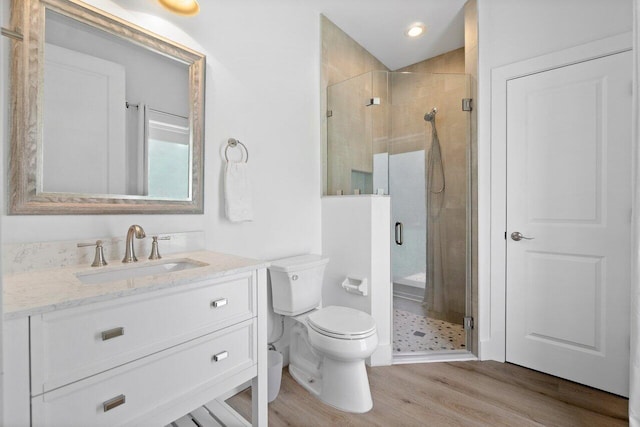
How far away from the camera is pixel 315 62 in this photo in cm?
245

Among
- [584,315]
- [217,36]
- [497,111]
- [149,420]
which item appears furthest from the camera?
[497,111]

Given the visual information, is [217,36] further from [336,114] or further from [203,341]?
[203,341]

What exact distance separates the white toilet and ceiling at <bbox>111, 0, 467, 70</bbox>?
6.54ft

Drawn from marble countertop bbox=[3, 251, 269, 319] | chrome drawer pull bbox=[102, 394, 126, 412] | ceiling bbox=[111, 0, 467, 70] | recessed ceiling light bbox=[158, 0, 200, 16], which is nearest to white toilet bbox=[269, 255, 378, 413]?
marble countertop bbox=[3, 251, 269, 319]

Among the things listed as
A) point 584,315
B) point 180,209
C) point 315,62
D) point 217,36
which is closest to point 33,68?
point 180,209

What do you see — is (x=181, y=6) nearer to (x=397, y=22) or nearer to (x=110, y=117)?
(x=110, y=117)

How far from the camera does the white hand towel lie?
1.79 meters

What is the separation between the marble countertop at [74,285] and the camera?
839 mm

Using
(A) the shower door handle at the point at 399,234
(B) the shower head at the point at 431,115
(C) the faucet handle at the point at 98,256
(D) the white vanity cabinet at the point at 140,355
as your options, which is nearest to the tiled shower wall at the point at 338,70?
(B) the shower head at the point at 431,115

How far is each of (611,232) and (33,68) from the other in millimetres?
2978

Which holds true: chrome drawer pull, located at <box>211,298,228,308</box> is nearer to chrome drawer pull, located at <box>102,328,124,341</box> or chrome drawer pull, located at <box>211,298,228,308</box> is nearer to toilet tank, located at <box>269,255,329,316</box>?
chrome drawer pull, located at <box>102,328,124,341</box>

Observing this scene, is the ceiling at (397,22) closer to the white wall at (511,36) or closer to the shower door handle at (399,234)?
the white wall at (511,36)

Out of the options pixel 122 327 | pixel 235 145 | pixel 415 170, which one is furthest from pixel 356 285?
pixel 122 327

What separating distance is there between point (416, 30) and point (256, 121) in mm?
1816
